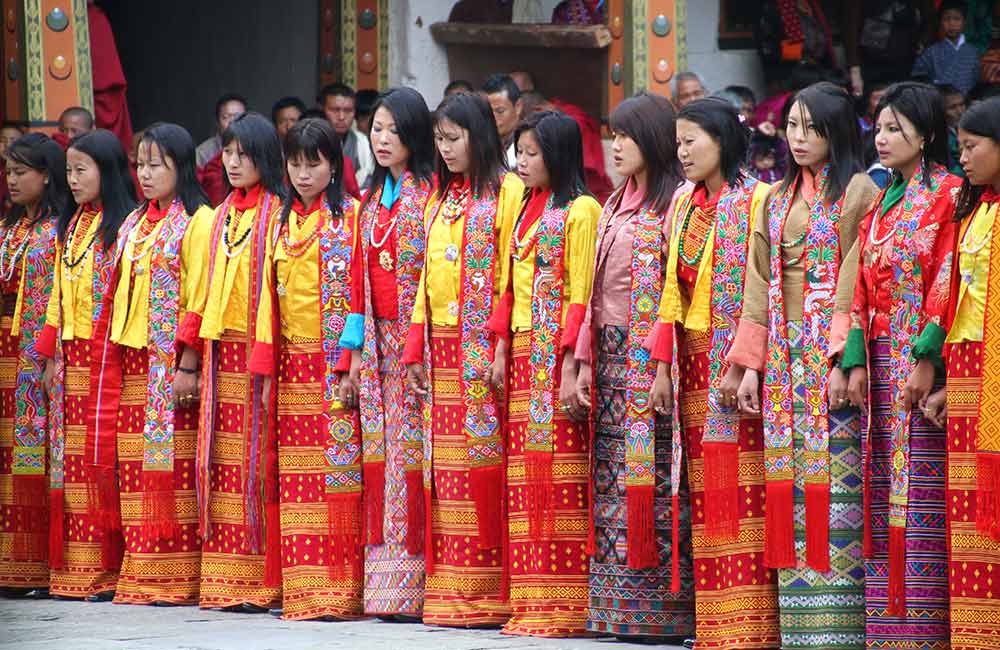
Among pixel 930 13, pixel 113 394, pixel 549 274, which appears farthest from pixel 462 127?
pixel 930 13

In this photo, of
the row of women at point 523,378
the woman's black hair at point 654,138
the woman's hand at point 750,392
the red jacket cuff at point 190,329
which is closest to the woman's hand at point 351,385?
the row of women at point 523,378

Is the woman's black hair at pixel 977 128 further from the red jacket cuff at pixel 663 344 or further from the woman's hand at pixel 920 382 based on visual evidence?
the red jacket cuff at pixel 663 344

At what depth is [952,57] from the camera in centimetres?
1313

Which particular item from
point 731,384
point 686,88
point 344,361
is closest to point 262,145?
Result: point 344,361

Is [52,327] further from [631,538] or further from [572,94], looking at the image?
[572,94]

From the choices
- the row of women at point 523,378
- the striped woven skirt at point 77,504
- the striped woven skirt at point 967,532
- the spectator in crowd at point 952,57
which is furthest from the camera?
the spectator in crowd at point 952,57

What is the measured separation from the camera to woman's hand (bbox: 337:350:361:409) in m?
8.59

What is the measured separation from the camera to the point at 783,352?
722 centimetres

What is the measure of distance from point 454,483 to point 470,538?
0.77 ft

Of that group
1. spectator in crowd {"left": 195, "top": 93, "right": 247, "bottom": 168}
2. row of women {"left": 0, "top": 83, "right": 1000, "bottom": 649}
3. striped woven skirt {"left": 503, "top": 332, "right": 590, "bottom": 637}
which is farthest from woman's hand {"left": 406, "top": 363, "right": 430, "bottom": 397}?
spectator in crowd {"left": 195, "top": 93, "right": 247, "bottom": 168}

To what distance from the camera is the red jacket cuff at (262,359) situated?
8.73 metres

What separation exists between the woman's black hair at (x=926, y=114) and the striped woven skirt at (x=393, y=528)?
253 cm

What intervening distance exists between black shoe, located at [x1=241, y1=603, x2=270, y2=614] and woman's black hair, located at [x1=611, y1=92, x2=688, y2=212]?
2568mm

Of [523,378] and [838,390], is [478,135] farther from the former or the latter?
[838,390]
